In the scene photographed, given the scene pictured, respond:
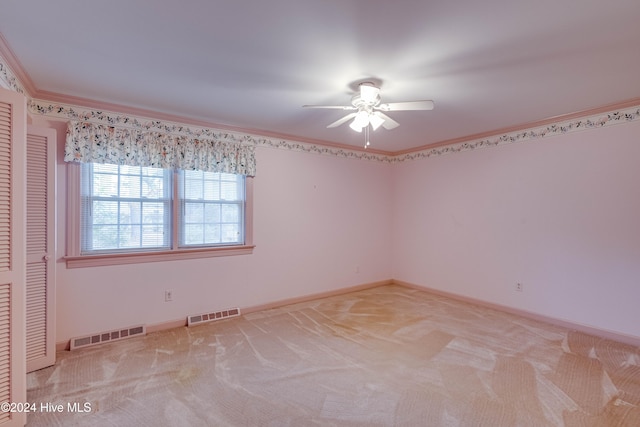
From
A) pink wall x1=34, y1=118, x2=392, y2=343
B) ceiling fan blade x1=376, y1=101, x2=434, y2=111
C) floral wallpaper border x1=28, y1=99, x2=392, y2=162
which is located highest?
floral wallpaper border x1=28, y1=99, x2=392, y2=162

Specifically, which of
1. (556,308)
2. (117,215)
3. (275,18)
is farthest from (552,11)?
(117,215)

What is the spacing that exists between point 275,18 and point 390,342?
2.94 meters

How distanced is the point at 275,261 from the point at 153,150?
6.58 feet

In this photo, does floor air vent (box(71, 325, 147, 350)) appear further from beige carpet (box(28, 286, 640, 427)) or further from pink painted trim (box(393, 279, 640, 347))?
pink painted trim (box(393, 279, 640, 347))

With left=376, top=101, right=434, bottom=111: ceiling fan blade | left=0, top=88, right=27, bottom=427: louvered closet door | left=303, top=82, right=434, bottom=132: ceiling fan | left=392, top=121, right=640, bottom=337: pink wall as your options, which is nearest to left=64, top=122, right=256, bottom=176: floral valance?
left=0, top=88, right=27, bottom=427: louvered closet door

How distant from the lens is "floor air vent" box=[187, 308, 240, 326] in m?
3.54

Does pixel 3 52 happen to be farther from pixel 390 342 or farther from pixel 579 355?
pixel 579 355

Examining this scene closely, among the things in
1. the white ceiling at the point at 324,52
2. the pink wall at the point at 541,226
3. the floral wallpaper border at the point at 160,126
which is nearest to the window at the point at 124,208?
the floral wallpaper border at the point at 160,126

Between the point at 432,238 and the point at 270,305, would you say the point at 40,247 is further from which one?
the point at 432,238

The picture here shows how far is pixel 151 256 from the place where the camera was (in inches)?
132

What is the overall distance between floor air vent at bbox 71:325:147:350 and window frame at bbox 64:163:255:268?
0.69m

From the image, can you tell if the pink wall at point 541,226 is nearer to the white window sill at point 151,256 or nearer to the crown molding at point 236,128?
the crown molding at point 236,128

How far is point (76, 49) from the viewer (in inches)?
81.5

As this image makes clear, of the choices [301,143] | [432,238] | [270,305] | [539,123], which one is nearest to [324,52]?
[301,143]
